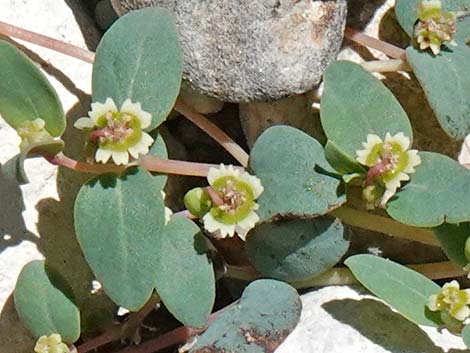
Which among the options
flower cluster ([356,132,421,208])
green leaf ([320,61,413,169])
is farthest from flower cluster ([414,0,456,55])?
flower cluster ([356,132,421,208])

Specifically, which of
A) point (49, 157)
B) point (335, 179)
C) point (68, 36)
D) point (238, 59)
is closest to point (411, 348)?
point (335, 179)

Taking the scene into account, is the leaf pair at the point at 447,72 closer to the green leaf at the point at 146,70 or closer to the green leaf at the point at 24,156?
the green leaf at the point at 146,70

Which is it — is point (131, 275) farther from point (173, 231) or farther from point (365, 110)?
point (365, 110)

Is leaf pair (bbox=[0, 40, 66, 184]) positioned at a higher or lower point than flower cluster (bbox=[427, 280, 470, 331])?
higher

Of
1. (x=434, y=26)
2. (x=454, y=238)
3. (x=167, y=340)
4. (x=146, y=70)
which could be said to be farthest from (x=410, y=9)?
(x=167, y=340)

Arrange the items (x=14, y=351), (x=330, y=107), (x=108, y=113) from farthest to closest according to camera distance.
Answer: (x=14, y=351) < (x=330, y=107) < (x=108, y=113)

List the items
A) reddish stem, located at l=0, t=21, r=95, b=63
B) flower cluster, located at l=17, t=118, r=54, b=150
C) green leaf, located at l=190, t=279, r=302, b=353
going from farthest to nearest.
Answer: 1. reddish stem, located at l=0, t=21, r=95, b=63
2. green leaf, located at l=190, t=279, r=302, b=353
3. flower cluster, located at l=17, t=118, r=54, b=150

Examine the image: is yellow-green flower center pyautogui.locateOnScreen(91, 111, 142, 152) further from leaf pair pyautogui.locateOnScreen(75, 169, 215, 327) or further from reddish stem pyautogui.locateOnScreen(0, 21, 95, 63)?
reddish stem pyautogui.locateOnScreen(0, 21, 95, 63)
